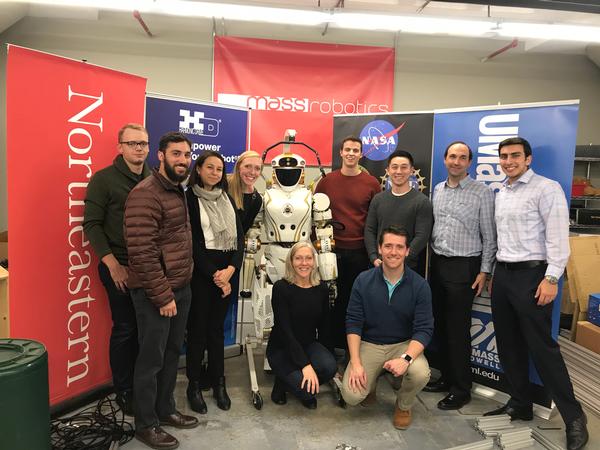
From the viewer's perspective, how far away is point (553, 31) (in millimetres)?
4289

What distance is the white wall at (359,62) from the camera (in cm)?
575

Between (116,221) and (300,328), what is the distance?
1388 mm

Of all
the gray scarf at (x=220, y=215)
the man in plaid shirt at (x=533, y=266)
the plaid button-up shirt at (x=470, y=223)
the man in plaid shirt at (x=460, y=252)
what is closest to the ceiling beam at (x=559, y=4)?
the man in plaid shirt at (x=533, y=266)

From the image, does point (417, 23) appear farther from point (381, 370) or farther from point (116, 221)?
point (116, 221)

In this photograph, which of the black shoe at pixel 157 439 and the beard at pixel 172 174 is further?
the black shoe at pixel 157 439

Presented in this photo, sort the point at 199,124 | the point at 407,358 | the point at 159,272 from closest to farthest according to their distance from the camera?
the point at 159,272, the point at 407,358, the point at 199,124

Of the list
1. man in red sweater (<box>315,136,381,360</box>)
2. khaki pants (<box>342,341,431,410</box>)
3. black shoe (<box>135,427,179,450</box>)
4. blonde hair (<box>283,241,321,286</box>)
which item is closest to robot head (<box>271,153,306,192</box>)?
man in red sweater (<box>315,136,381,360</box>)

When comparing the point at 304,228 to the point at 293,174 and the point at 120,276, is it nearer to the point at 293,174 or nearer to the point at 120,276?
the point at 293,174

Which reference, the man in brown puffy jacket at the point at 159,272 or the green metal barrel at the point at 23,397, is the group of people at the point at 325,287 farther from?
the green metal barrel at the point at 23,397

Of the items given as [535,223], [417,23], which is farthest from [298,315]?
[417,23]

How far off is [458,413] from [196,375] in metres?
1.84

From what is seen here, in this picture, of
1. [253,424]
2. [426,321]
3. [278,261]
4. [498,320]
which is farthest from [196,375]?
[498,320]

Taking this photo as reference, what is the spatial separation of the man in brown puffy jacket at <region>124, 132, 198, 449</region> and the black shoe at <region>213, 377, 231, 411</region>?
50cm

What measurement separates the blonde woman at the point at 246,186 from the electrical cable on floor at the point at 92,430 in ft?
4.92
